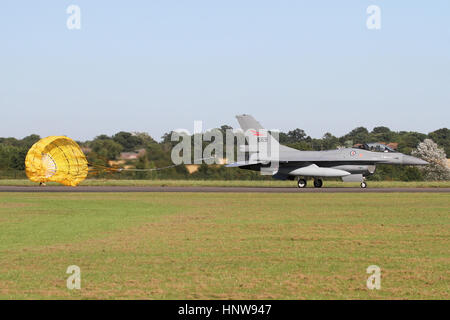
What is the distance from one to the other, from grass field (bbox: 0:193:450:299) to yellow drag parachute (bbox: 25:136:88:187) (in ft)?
64.8

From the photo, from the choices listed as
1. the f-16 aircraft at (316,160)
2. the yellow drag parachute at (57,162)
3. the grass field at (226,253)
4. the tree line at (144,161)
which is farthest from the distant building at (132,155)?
the grass field at (226,253)

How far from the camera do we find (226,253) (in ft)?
38.2

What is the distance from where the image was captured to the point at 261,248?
40.4 feet

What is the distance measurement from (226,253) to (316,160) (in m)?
30.3

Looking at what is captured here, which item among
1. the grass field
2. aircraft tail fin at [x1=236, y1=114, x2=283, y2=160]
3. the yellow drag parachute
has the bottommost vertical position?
the grass field

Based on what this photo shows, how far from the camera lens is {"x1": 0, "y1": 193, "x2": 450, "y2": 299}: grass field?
28.0ft

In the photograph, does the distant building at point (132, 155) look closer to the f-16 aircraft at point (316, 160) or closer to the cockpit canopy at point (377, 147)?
the f-16 aircraft at point (316, 160)

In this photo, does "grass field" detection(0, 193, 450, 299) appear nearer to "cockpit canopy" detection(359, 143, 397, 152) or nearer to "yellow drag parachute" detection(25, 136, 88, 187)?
"cockpit canopy" detection(359, 143, 397, 152)

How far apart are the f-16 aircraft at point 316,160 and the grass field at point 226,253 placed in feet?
58.6

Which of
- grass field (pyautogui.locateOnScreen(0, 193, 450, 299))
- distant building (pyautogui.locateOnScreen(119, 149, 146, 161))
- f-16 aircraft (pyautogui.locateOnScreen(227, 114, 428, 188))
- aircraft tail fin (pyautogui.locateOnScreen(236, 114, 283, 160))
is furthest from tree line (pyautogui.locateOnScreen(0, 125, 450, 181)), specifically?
grass field (pyautogui.locateOnScreen(0, 193, 450, 299))

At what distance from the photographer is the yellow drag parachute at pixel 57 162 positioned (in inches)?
1580

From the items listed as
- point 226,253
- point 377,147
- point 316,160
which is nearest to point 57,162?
point 316,160
